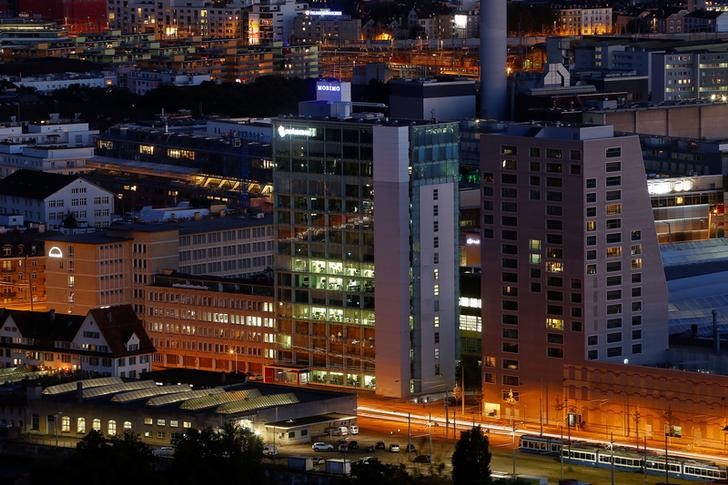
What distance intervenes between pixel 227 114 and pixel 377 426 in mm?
78252

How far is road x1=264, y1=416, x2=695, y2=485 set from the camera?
202 feet

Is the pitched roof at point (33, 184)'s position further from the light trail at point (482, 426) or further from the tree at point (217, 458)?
the tree at point (217, 458)

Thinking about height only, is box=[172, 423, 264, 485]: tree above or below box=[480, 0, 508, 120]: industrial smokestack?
below

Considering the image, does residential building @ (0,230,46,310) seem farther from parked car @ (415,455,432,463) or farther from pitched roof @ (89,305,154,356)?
parked car @ (415,455,432,463)

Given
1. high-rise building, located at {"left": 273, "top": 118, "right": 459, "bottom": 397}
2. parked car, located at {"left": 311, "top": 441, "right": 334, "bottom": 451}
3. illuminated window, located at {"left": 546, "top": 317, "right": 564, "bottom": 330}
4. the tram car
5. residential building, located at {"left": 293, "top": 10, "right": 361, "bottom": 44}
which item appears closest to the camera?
the tram car

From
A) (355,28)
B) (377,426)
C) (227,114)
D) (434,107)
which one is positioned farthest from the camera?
(355,28)

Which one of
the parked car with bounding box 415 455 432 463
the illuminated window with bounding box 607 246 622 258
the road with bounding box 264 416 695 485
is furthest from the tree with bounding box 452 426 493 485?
the illuminated window with bounding box 607 246 622 258

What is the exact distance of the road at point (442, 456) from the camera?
61.7 metres

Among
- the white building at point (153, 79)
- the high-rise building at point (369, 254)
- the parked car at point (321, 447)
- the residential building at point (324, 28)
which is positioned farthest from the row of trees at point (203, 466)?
the residential building at point (324, 28)

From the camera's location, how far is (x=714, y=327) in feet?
226

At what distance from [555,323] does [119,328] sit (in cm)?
1160

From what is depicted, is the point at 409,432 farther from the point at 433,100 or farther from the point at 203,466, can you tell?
the point at 433,100

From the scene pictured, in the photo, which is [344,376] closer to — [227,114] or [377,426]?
[377,426]

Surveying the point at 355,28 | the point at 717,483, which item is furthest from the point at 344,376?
the point at 355,28
